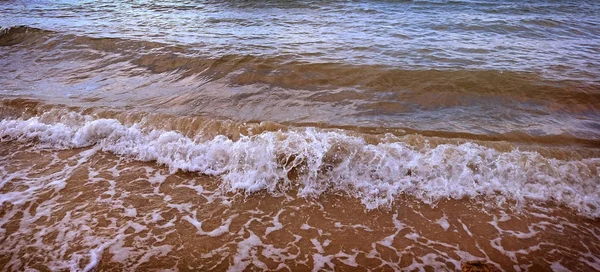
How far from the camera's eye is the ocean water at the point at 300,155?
3260 millimetres

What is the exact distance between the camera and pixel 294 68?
291 inches

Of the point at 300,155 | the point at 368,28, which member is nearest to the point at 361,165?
the point at 300,155

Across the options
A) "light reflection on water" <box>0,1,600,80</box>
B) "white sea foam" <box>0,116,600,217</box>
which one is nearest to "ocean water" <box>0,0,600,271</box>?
"white sea foam" <box>0,116,600,217</box>

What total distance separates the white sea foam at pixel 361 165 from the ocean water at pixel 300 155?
0.02m

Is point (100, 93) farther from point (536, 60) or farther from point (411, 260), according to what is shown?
point (536, 60)

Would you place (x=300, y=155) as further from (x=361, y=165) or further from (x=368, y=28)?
(x=368, y=28)

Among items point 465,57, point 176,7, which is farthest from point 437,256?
point 176,7

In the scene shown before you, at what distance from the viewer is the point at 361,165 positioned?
433cm

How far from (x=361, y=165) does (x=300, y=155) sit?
784mm

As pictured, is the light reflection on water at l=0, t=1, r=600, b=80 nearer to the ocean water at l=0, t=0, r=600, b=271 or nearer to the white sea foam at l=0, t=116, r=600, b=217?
the ocean water at l=0, t=0, r=600, b=271

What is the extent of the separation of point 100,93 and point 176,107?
1756 millimetres

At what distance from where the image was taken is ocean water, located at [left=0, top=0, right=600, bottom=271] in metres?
3.26

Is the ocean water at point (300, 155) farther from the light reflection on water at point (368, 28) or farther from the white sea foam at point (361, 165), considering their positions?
the light reflection on water at point (368, 28)

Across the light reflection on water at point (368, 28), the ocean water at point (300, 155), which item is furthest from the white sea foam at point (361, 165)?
the light reflection on water at point (368, 28)
